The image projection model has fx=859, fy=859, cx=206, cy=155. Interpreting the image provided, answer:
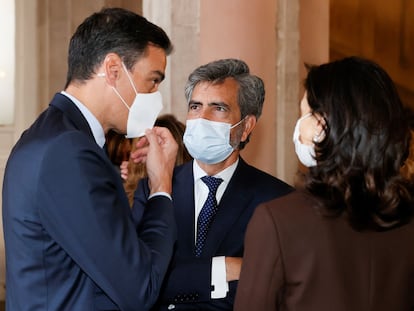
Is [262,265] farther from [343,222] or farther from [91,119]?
[91,119]

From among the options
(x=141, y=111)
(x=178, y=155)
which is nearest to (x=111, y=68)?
(x=141, y=111)

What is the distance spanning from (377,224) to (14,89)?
23.0 ft

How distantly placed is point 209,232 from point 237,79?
2.39ft

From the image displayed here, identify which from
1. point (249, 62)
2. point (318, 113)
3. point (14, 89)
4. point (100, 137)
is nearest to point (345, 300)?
point (318, 113)

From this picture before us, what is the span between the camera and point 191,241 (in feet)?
10.3

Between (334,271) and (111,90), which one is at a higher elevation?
(111,90)

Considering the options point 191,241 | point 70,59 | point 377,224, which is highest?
point 70,59

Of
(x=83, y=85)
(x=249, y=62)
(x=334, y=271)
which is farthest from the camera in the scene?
(x=249, y=62)

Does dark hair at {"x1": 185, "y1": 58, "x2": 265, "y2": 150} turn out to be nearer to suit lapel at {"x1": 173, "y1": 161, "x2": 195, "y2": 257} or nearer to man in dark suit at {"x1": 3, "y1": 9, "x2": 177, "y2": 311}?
suit lapel at {"x1": 173, "y1": 161, "x2": 195, "y2": 257}

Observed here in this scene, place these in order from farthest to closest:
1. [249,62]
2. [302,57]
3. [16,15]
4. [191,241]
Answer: [16,15]
[302,57]
[249,62]
[191,241]

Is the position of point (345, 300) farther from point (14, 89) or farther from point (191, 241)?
point (14, 89)

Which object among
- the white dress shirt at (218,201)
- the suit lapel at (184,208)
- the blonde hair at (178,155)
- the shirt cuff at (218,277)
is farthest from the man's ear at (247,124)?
the shirt cuff at (218,277)

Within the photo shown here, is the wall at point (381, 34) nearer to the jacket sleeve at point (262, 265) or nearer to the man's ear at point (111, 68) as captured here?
the man's ear at point (111, 68)

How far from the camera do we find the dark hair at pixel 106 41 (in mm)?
2596
